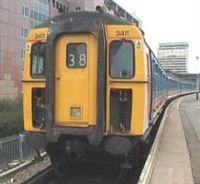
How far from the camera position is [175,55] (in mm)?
149125

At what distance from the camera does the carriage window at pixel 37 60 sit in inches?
459

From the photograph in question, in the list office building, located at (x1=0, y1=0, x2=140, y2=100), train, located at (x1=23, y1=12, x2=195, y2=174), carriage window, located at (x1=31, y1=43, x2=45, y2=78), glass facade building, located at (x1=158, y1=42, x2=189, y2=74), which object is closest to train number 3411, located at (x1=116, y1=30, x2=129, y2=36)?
train, located at (x1=23, y1=12, x2=195, y2=174)

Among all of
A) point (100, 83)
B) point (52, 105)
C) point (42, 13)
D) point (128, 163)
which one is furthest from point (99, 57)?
point (42, 13)

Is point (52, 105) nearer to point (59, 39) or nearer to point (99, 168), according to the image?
point (59, 39)

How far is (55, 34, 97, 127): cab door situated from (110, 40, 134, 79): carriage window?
0.39 meters

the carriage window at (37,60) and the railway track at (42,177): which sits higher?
the carriage window at (37,60)

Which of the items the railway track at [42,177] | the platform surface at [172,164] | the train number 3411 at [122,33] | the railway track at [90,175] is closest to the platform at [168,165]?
the platform surface at [172,164]

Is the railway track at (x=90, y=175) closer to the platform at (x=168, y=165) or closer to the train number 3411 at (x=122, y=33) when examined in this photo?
the platform at (x=168, y=165)

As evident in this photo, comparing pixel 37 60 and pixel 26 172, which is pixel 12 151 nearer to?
pixel 26 172

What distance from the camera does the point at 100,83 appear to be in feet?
36.0

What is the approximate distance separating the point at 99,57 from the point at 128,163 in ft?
7.99

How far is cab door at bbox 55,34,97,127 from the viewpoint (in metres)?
11.1

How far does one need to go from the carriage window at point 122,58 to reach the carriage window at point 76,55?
538 mm

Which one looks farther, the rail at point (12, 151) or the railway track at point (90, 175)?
the rail at point (12, 151)
